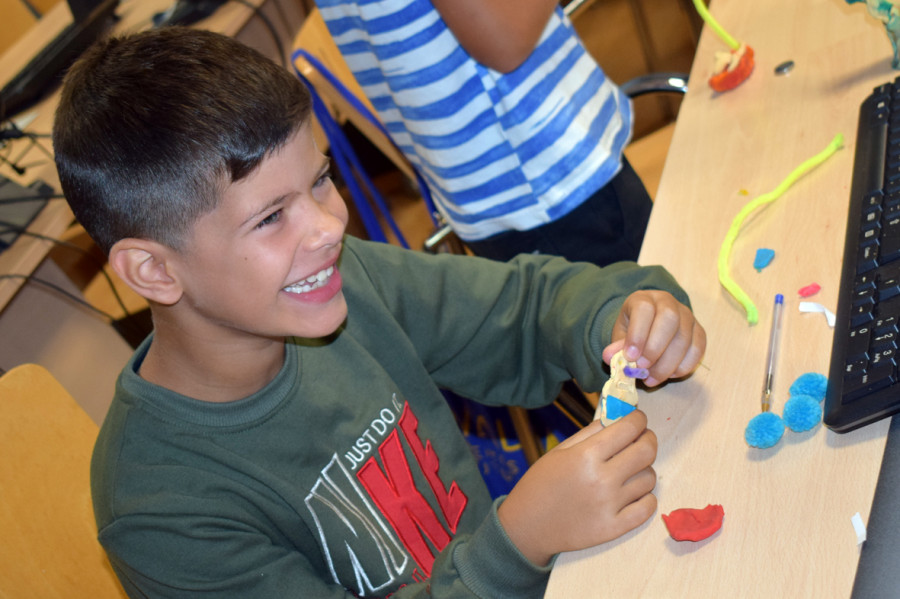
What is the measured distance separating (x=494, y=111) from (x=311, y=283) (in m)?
0.38

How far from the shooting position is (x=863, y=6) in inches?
42.3

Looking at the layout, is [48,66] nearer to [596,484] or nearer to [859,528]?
[596,484]

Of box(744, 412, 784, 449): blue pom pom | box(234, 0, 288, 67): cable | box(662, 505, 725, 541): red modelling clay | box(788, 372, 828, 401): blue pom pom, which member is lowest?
box(788, 372, 828, 401): blue pom pom

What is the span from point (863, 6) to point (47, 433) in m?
1.14

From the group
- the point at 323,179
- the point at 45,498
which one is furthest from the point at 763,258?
the point at 45,498

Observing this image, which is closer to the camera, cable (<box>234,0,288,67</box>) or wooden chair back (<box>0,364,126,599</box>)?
wooden chair back (<box>0,364,126,599</box>)

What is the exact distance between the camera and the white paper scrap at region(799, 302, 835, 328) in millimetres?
679

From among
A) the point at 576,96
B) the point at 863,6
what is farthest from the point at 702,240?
the point at 863,6

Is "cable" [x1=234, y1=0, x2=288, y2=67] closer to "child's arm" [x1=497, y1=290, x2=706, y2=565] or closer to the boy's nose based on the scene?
the boy's nose

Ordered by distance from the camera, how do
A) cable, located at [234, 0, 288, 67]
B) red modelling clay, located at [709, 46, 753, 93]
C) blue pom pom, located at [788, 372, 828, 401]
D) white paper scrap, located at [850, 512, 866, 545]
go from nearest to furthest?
1. white paper scrap, located at [850, 512, 866, 545]
2. blue pom pom, located at [788, 372, 828, 401]
3. red modelling clay, located at [709, 46, 753, 93]
4. cable, located at [234, 0, 288, 67]

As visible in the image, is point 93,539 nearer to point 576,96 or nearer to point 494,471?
point 494,471

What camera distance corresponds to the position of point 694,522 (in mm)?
576

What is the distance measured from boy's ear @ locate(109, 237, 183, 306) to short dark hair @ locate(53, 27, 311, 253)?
12 mm

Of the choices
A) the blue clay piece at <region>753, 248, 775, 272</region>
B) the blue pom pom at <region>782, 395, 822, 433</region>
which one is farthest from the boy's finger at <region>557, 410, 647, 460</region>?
the blue clay piece at <region>753, 248, 775, 272</region>
